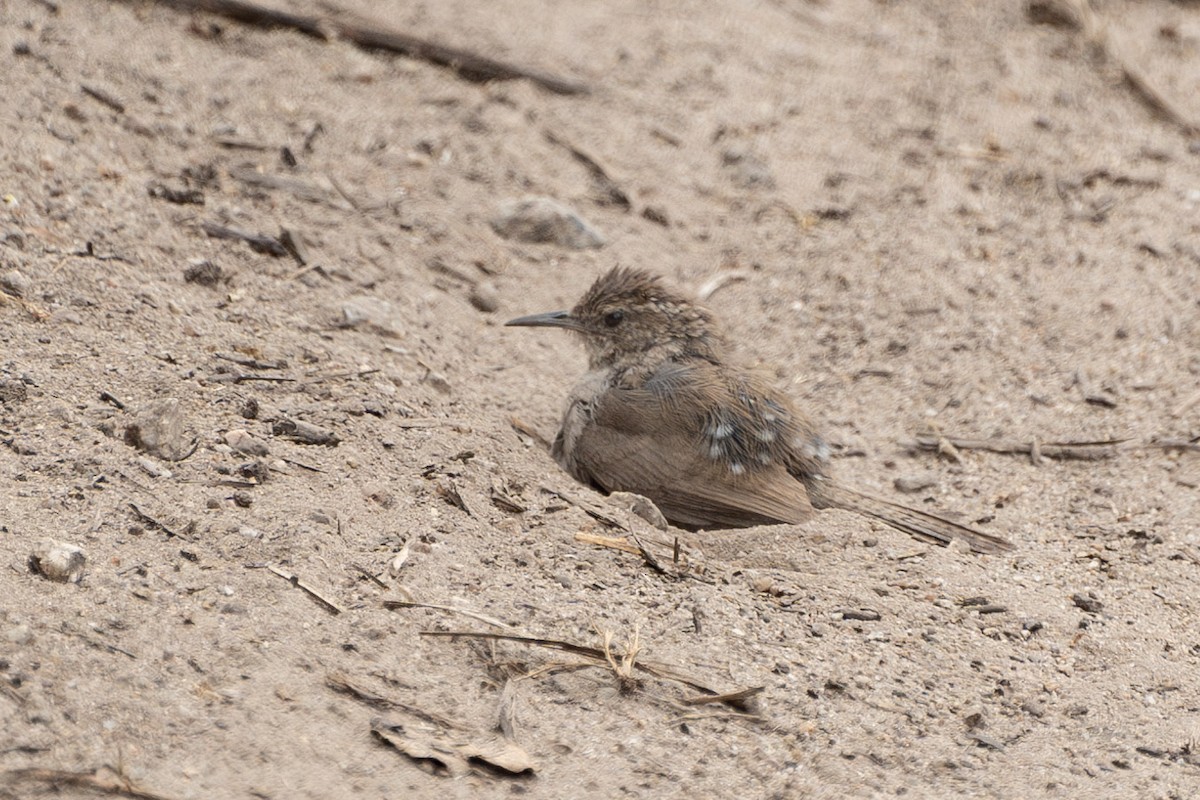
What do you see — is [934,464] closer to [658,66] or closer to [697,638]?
[697,638]

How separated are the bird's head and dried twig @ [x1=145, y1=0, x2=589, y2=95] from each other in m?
2.45

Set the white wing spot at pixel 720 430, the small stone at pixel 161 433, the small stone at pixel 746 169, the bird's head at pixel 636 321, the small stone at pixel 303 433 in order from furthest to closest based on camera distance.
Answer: the small stone at pixel 746 169 → the bird's head at pixel 636 321 → the white wing spot at pixel 720 430 → the small stone at pixel 303 433 → the small stone at pixel 161 433

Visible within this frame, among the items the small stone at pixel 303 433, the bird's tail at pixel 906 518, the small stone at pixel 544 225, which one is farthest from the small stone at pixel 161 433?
the small stone at pixel 544 225

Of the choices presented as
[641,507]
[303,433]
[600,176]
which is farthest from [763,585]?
[600,176]

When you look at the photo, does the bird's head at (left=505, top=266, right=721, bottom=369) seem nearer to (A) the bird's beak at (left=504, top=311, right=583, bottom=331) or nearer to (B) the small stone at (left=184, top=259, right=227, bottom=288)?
(A) the bird's beak at (left=504, top=311, right=583, bottom=331)

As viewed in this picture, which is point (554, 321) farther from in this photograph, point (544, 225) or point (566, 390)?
point (544, 225)

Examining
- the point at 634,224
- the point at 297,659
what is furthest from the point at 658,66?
the point at 297,659

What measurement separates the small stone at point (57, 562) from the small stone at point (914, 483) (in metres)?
3.72

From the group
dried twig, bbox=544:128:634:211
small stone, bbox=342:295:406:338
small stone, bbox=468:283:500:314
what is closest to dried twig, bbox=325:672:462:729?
small stone, bbox=342:295:406:338

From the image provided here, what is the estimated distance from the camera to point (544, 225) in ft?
24.7

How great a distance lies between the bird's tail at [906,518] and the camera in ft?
17.9

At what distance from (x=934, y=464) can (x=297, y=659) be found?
141 inches

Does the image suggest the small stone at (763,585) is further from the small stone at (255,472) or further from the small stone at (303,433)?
the small stone at (255,472)

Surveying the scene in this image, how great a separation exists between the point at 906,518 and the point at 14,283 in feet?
12.5
